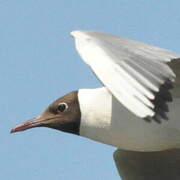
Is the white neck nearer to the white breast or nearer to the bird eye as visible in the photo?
the white breast

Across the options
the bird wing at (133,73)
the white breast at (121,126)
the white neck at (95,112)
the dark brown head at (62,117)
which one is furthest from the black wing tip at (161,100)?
the dark brown head at (62,117)

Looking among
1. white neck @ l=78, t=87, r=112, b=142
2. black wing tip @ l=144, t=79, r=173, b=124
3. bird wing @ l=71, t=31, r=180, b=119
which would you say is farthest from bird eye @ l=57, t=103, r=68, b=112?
black wing tip @ l=144, t=79, r=173, b=124

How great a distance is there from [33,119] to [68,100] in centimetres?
46

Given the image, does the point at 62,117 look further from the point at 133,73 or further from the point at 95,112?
the point at 133,73

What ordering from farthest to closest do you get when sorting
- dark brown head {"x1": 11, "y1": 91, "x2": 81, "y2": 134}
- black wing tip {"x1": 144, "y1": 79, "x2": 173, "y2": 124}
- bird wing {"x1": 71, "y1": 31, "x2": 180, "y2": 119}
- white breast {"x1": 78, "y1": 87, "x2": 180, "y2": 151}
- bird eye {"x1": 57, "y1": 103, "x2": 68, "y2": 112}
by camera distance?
bird eye {"x1": 57, "y1": 103, "x2": 68, "y2": 112} < dark brown head {"x1": 11, "y1": 91, "x2": 81, "y2": 134} < white breast {"x1": 78, "y1": 87, "x2": 180, "y2": 151} < black wing tip {"x1": 144, "y1": 79, "x2": 173, "y2": 124} < bird wing {"x1": 71, "y1": 31, "x2": 180, "y2": 119}

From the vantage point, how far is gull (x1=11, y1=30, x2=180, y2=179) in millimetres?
6086

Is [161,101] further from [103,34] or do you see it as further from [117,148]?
[117,148]

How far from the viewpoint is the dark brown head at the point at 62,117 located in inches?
330

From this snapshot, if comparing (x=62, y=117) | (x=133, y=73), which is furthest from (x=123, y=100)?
(x=62, y=117)

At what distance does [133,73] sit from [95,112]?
1796 millimetres

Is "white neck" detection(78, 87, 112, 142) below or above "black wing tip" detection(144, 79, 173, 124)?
below

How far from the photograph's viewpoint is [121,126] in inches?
310

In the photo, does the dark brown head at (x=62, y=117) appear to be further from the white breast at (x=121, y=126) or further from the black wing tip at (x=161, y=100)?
the black wing tip at (x=161, y=100)

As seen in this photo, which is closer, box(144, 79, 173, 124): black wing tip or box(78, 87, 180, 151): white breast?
box(144, 79, 173, 124): black wing tip
